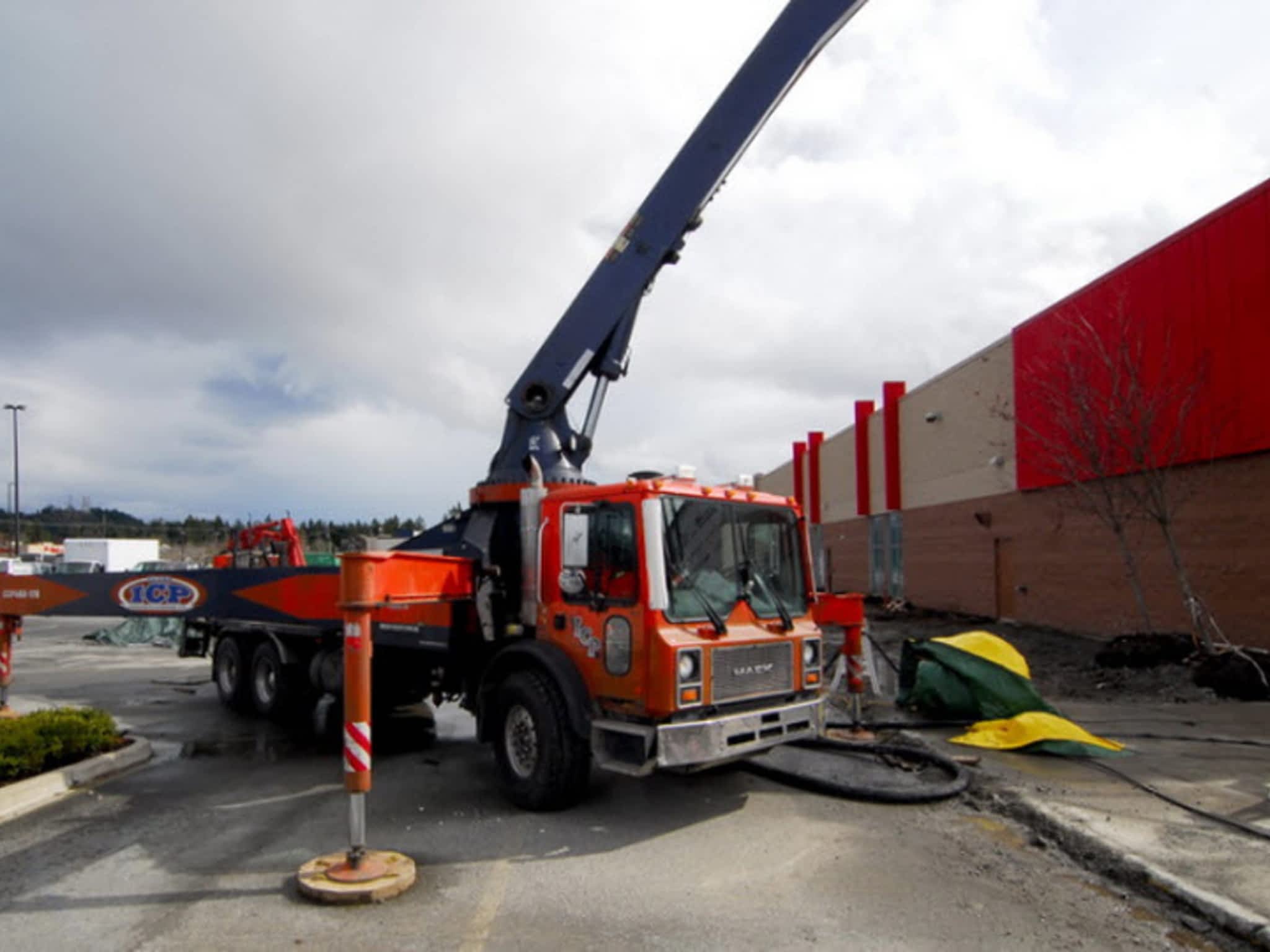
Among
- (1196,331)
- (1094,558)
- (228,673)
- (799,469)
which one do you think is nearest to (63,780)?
(228,673)

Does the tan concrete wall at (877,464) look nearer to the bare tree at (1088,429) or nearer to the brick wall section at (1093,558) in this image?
the brick wall section at (1093,558)

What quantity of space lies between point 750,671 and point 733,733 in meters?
0.52

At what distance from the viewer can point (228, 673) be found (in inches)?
488

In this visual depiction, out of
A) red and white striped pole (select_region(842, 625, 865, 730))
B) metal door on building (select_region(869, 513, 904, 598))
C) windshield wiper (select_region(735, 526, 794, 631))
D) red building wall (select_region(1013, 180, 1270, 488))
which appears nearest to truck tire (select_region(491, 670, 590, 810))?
windshield wiper (select_region(735, 526, 794, 631))

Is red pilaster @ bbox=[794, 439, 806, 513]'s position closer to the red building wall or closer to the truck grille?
the red building wall

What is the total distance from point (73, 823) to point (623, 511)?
186 inches

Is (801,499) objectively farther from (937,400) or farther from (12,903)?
(12,903)

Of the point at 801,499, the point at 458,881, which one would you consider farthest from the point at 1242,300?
the point at 801,499

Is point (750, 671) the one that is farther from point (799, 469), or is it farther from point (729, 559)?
point (799, 469)

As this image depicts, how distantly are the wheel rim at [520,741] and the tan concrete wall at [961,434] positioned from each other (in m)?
14.8

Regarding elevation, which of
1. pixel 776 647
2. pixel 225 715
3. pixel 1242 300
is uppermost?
pixel 1242 300

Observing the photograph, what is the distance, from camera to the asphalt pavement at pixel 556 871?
4668 mm

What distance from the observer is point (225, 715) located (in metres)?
11.9

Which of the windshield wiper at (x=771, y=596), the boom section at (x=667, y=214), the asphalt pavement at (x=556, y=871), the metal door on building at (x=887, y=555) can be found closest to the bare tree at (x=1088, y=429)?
the boom section at (x=667, y=214)
